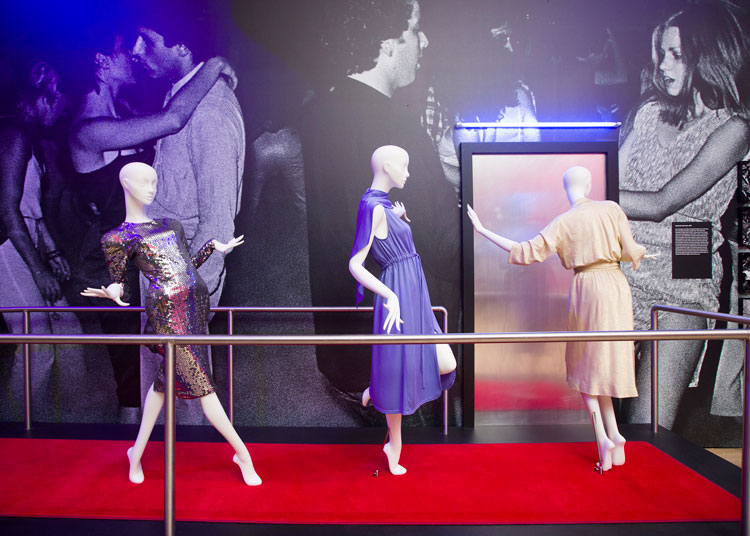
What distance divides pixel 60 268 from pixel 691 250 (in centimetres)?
522

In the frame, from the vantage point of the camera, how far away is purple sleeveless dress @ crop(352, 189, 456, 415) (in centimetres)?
226

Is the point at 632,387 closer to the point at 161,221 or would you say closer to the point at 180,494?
the point at 180,494

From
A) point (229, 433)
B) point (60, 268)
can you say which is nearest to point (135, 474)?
point (229, 433)

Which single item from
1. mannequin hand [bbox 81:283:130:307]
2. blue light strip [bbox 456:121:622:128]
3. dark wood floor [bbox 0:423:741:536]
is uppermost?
blue light strip [bbox 456:121:622:128]

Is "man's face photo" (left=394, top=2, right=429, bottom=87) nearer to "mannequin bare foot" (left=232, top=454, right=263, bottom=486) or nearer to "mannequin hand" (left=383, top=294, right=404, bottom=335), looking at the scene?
"mannequin hand" (left=383, top=294, right=404, bottom=335)

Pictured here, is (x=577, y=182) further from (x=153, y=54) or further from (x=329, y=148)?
(x=153, y=54)

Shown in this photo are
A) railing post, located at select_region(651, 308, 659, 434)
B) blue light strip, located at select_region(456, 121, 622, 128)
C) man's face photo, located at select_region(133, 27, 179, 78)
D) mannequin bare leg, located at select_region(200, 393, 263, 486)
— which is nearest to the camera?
mannequin bare leg, located at select_region(200, 393, 263, 486)

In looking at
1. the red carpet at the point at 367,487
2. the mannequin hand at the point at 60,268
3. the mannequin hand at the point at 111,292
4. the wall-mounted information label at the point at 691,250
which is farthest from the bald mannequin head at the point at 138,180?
the wall-mounted information label at the point at 691,250

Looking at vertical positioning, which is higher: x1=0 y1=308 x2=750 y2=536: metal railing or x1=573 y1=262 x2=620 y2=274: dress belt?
x1=573 y1=262 x2=620 y2=274: dress belt

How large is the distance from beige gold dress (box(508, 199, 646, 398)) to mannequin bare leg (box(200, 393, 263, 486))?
5.99 ft

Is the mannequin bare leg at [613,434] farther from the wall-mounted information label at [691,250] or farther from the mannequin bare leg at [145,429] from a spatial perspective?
the mannequin bare leg at [145,429]

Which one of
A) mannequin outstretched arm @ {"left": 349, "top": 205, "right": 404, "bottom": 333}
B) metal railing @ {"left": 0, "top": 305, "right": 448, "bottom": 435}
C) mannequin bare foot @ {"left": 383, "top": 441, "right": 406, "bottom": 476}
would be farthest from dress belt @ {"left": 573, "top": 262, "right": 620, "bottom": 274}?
mannequin bare foot @ {"left": 383, "top": 441, "right": 406, "bottom": 476}

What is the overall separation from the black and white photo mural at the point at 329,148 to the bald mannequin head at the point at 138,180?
140cm

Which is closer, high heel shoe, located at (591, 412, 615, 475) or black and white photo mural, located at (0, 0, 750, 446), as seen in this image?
high heel shoe, located at (591, 412, 615, 475)
